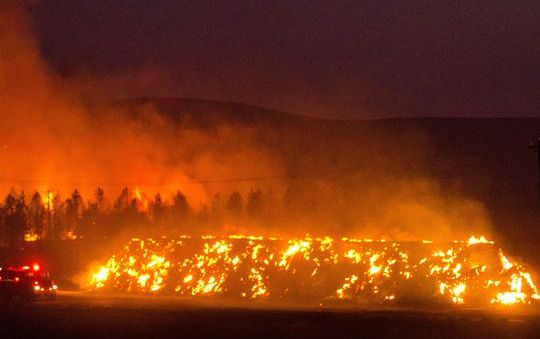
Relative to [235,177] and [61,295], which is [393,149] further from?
[61,295]

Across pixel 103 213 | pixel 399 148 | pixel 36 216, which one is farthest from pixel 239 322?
pixel 399 148

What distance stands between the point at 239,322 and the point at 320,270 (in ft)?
51.4

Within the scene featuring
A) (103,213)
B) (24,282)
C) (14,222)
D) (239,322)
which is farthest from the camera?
(103,213)

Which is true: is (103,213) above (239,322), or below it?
above

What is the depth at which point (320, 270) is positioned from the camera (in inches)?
1656

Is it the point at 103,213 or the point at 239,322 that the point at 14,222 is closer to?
the point at 103,213

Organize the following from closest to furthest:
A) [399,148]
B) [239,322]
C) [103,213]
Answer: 1. [239,322]
2. [103,213]
3. [399,148]

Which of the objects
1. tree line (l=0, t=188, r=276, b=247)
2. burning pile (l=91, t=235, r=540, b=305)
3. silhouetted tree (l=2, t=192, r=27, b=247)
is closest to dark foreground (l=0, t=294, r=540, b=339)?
burning pile (l=91, t=235, r=540, b=305)

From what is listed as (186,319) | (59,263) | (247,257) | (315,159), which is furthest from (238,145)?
(186,319)

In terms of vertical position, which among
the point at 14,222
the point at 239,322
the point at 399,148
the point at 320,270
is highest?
the point at 399,148

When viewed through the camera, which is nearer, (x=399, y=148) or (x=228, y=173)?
(x=228, y=173)

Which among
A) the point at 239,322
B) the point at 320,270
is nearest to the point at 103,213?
the point at 320,270

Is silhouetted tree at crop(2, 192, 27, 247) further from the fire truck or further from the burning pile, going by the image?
the fire truck

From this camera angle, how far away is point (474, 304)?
39.0 metres
